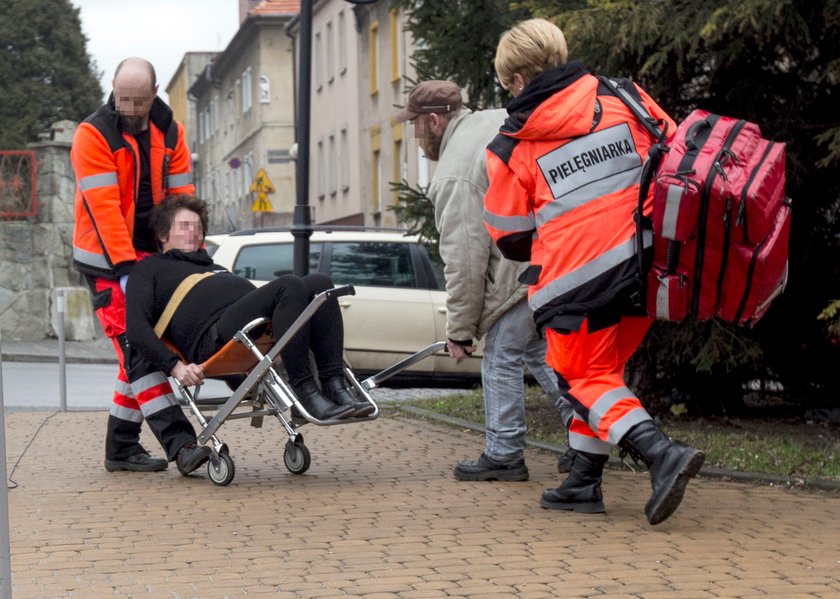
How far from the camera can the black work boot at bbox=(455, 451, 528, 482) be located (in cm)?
739

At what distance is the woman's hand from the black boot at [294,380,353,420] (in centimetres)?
48

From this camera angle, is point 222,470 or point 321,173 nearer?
point 222,470

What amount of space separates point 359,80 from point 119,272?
112 feet

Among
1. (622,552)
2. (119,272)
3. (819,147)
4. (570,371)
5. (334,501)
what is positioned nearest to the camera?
(622,552)

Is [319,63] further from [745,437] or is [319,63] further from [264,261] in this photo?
[745,437]

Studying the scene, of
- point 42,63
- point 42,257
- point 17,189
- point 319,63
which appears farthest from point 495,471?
point 42,63

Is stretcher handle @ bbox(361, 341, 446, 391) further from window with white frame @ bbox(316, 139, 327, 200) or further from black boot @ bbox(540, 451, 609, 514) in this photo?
window with white frame @ bbox(316, 139, 327, 200)

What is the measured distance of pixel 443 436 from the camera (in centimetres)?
966

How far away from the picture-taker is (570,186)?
6.20 m

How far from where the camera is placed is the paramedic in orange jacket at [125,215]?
795cm

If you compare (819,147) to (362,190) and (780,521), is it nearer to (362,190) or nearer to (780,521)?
(780,521)

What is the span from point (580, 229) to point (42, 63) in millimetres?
49073

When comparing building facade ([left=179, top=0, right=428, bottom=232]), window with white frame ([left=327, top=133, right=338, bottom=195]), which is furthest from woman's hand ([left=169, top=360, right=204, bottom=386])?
window with white frame ([left=327, top=133, right=338, bottom=195])

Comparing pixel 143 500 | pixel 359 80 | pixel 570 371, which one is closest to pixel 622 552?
pixel 570 371
